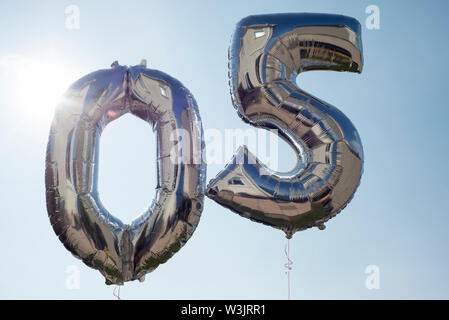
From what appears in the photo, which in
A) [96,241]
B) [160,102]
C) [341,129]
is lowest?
[96,241]

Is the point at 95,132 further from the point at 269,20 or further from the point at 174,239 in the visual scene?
the point at 269,20

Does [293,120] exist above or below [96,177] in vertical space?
above

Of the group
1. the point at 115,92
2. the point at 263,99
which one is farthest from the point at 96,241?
the point at 263,99
